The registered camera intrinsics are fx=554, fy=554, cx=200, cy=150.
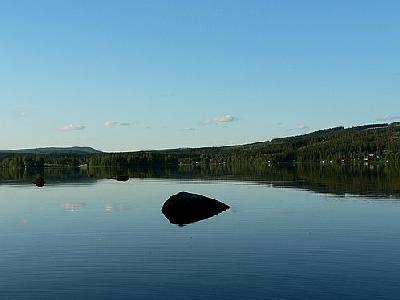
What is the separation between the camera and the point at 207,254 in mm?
39562

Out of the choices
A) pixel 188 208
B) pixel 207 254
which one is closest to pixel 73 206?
pixel 188 208

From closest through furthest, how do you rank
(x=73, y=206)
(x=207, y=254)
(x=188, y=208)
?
1. (x=207, y=254)
2. (x=188, y=208)
3. (x=73, y=206)

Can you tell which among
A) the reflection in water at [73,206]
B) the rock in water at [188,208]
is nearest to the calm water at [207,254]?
the rock in water at [188,208]

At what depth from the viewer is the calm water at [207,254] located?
29.8 m

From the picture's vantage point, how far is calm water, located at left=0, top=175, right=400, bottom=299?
97.8ft

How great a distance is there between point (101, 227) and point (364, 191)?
53822 millimetres

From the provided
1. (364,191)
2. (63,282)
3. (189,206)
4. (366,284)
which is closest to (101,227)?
(189,206)

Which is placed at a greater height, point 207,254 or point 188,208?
point 188,208

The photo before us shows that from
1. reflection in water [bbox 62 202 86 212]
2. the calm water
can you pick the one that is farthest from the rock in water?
reflection in water [bbox 62 202 86 212]

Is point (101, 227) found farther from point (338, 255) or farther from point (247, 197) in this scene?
point (247, 197)

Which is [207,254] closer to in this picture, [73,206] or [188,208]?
[188,208]

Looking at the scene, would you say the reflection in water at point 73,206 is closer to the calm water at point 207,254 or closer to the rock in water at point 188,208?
the calm water at point 207,254

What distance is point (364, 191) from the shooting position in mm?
93375

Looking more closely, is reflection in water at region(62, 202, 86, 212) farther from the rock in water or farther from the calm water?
the rock in water
